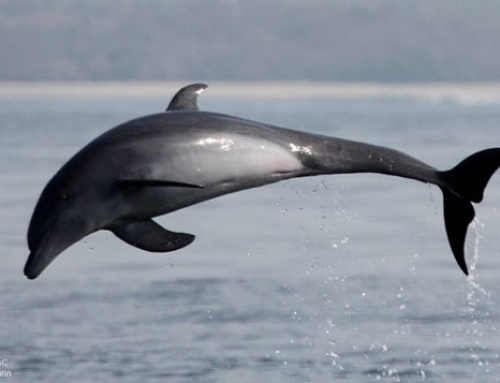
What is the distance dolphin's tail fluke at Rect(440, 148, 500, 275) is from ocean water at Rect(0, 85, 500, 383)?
1743mm

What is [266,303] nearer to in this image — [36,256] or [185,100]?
[185,100]

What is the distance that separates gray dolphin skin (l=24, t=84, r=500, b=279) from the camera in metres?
8.59

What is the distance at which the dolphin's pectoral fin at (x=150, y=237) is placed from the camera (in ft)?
29.5

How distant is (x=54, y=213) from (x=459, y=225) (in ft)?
8.89

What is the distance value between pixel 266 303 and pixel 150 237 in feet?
15.0

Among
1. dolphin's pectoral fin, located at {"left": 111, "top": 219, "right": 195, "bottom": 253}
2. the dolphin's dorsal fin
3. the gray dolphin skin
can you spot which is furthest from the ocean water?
the dolphin's dorsal fin

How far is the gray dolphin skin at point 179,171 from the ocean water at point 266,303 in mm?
2140

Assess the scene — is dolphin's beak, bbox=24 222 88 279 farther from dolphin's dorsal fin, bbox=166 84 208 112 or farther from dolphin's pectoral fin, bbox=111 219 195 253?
dolphin's dorsal fin, bbox=166 84 208 112

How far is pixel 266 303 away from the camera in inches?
534

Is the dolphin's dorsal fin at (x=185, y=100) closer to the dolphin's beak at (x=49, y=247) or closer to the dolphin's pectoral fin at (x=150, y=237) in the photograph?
the dolphin's pectoral fin at (x=150, y=237)

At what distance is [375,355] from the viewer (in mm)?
11570

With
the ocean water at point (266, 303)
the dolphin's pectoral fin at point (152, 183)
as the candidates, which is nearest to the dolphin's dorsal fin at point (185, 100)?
the dolphin's pectoral fin at point (152, 183)

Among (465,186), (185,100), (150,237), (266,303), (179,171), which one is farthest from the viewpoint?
(266,303)

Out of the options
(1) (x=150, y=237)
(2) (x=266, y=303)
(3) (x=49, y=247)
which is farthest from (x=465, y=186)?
(2) (x=266, y=303)
